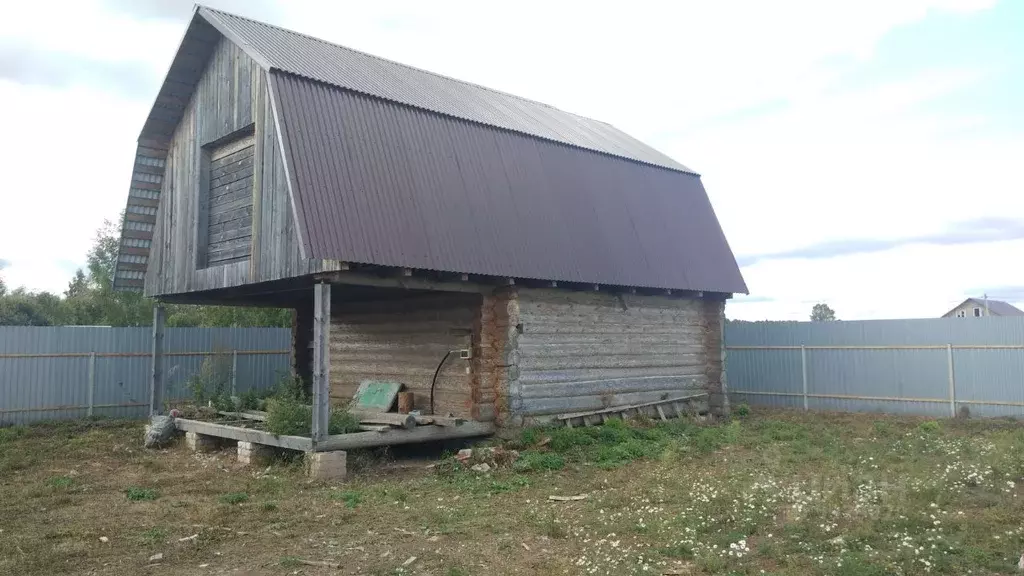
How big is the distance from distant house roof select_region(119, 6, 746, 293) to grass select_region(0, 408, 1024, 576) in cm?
378

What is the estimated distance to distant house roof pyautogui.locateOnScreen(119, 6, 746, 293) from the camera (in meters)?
12.8

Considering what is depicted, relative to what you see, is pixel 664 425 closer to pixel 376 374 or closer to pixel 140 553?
pixel 376 374

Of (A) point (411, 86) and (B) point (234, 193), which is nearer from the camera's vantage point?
(B) point (234, 193)

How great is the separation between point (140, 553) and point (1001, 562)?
8283 millimetres

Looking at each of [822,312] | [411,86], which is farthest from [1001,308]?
[411,86]

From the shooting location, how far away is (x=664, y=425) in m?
17.0

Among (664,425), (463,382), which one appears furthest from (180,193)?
(664,425)

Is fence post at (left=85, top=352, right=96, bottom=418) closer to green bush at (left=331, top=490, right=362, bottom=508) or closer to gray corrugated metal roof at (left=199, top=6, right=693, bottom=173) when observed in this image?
gray corrugated metal roof at (left=199, top=6, right=693, bottom=173)

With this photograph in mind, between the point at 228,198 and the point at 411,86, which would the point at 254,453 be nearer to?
the point at 228,198

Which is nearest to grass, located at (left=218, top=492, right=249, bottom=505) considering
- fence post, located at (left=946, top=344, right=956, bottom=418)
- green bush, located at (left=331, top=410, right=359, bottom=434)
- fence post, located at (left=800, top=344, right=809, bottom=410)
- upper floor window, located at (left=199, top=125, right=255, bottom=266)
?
green bush, located at (left=331, top=410, right=359, bottom=434)

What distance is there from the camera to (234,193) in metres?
15.5

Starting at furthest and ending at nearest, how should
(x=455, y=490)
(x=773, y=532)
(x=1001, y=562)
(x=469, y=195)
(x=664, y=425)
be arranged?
(x=664, y=425) < (x=469, y=195) < (x=455, y=490) < (x=773, y=532) < (x=1001, y=562)

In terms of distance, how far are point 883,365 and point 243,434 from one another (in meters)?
16.3

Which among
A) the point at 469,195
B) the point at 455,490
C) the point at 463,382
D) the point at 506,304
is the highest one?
the point at 469,195
